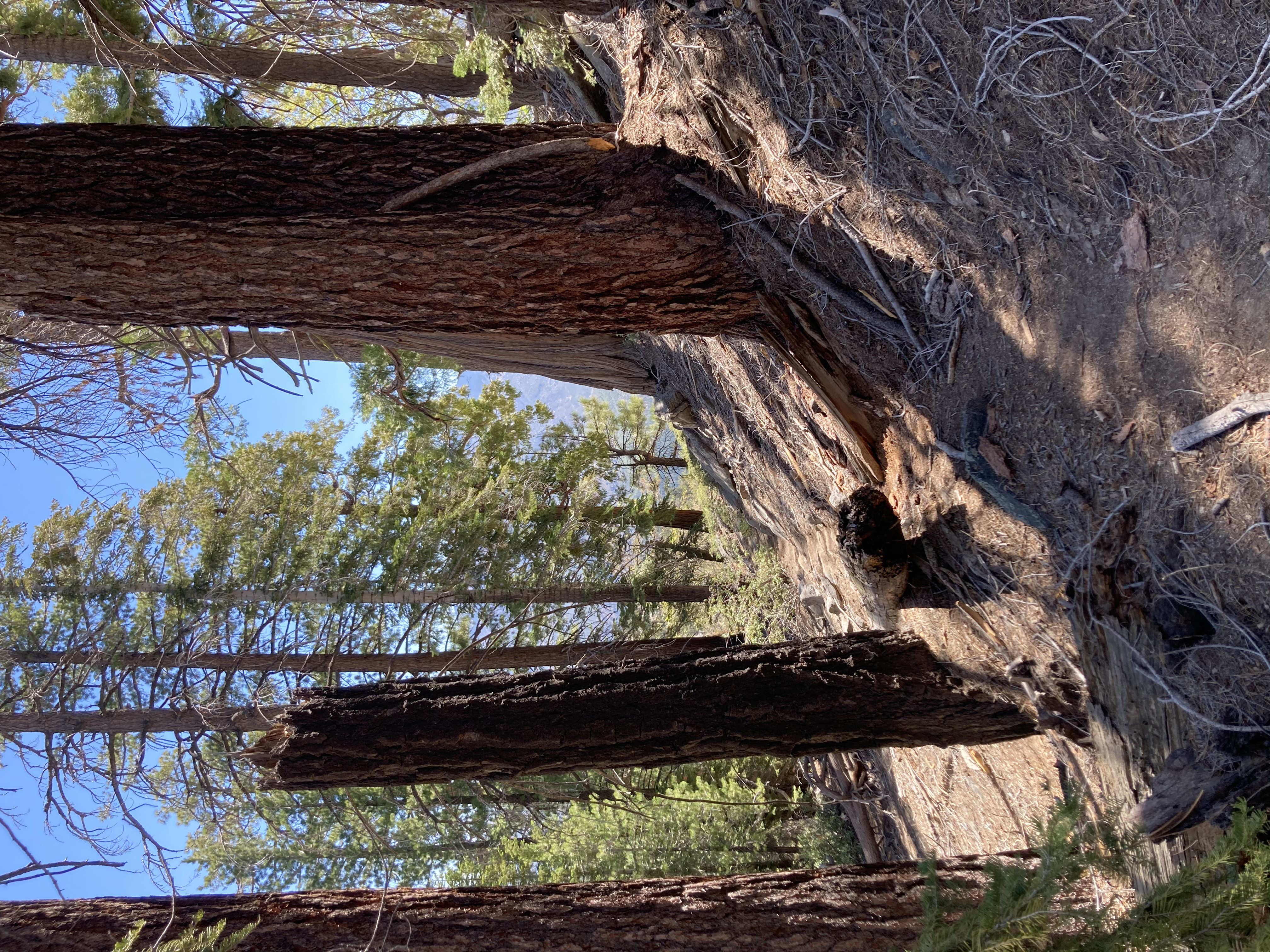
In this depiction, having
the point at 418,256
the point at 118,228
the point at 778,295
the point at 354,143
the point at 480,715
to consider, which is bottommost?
the point at 480,715

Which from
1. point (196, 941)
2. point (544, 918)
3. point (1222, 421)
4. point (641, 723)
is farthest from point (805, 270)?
point (196, 941)

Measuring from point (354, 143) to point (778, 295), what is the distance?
6.00 ft

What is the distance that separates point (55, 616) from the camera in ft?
22.5

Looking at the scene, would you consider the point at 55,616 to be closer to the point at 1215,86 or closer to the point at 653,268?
the point at 653,268

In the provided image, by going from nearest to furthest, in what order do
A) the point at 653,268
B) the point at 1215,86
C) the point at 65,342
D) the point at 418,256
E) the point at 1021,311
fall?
the point at 1215,86 < the point at 1021,311 < the point at 418,256 < the point at 653,268 < the point at 65,342

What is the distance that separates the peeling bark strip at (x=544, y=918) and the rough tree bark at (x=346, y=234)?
2.51 meters

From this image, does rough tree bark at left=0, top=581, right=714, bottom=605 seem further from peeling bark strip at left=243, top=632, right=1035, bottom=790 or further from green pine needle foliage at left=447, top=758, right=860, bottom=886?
peeling bark strip at left=243, top=632, right=1035, bottom=790

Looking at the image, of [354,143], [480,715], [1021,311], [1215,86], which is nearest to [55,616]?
[480,715]

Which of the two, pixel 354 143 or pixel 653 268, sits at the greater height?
pixel 354 143

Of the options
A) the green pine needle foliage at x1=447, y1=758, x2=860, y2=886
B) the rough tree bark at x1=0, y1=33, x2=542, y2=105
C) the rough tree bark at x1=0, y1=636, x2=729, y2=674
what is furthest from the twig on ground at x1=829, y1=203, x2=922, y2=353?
the green pine needle foliage at x1=447, y1=758, x2=860, y2=886

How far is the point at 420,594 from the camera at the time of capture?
7656mm

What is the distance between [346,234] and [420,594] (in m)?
5.18

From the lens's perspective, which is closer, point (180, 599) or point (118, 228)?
point (118, 228)

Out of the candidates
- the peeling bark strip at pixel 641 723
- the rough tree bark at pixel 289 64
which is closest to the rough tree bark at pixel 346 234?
the peeling bark strip at pixel 641 723
